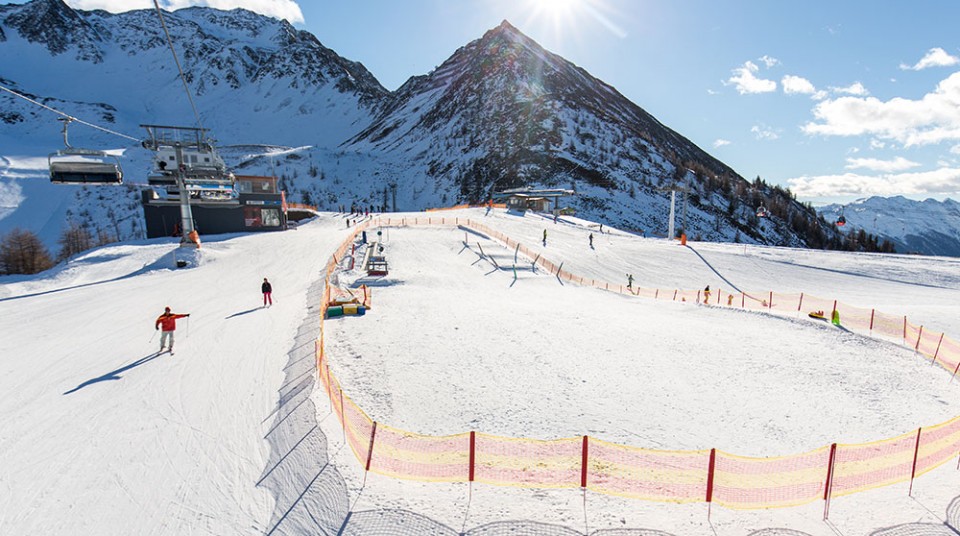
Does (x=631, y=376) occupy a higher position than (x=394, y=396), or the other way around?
(x=631, y=376)

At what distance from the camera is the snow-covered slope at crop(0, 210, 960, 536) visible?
25.3 feet

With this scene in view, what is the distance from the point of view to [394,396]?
12.6 m

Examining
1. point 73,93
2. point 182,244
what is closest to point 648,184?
point 182,244

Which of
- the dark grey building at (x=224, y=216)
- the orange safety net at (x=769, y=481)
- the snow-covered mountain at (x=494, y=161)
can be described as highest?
the snow-covered mountain at (x=494, y=161)

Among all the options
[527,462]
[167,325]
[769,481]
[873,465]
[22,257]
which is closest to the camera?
[769,481]

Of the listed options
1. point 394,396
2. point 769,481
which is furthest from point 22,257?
point 769,481

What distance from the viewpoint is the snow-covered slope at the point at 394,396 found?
304 inches

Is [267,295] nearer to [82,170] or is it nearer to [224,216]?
[82,170]

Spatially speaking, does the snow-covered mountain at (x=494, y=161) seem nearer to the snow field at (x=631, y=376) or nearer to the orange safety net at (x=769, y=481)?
the snow field at (x=631, y=376)

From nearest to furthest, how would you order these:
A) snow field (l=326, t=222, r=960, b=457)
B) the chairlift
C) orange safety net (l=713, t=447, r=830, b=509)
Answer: orange safety net (l=713, t=447, r=830, b=509) → snow field (l=326, t=222, r=960, b=457) → the chairlift

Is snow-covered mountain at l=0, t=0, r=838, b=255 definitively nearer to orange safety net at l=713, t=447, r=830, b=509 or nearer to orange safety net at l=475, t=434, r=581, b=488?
orange safety net at l=713, t=447, r=830, b=509

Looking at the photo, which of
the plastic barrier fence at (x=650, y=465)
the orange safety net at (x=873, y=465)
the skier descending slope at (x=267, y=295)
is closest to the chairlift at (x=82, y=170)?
the skier descending slope at (x=267, y=295)

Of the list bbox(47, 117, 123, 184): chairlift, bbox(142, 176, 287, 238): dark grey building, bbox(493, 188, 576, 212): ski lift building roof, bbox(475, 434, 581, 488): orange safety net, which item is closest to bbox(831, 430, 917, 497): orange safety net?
bbox(475, 434, 581, 488): orange safety net

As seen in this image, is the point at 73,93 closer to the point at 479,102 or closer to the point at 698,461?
the point at 479,102
